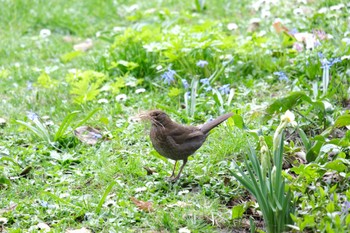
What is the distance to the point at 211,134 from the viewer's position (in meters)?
5.75

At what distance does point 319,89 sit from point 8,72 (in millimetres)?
3363

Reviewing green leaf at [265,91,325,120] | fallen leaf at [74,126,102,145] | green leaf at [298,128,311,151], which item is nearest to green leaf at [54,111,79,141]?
fallen leaf at [74,126,102,145]

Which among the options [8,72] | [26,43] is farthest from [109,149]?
[26,43]

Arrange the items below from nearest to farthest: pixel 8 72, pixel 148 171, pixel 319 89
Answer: pixel 148 171, pixel 319 89, pixel 8 72

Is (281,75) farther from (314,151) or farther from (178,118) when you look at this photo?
(314,151)

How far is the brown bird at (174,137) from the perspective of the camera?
196 inches

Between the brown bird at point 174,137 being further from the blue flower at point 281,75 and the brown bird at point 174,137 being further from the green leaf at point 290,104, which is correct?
the blue flower at point 281,75

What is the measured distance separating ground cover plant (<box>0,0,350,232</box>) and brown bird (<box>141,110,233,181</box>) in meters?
0.20

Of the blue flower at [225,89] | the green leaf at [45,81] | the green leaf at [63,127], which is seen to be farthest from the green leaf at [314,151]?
the green leaf at [45,81]

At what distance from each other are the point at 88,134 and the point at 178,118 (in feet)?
2.53

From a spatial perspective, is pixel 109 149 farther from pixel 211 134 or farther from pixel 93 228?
pixel 93 228

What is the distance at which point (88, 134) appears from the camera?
19.7 ft

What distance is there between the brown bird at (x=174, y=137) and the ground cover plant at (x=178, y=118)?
0.67 ft

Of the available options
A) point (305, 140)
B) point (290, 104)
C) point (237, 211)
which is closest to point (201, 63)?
point (290, 104)
